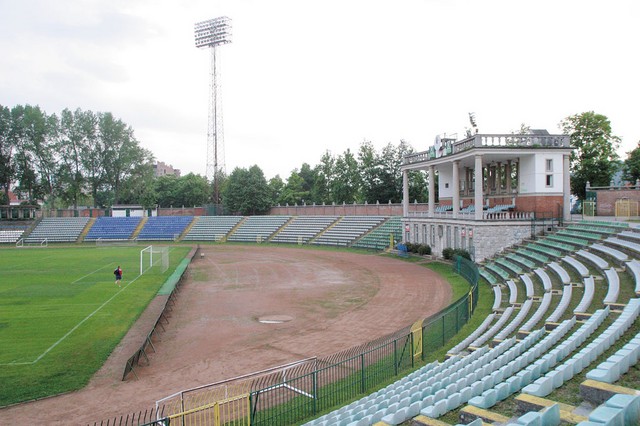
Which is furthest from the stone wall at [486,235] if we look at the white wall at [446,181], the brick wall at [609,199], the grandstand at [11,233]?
the grandstand at [11,233]

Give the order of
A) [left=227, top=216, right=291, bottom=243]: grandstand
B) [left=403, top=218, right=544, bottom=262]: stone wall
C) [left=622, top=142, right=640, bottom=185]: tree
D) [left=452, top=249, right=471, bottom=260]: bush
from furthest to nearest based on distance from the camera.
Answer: [left=227, top=216, right=291, bottom=243]: grandstand → [left=622, top=142, right=640, bottom=185]: tree → [left=452, top=249, right=471, bottom=260]: bush → [left=403, top=218, right=544, bottom=262]: stone wall

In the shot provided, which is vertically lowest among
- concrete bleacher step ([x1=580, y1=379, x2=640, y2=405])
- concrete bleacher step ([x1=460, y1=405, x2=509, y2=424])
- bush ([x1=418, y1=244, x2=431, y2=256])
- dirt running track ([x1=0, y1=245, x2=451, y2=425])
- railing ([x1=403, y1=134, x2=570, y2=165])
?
dirt running track ([x1=0, y1=245, x2=451, y2=425])

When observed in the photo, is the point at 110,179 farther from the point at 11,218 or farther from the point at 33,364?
the point at 33,364

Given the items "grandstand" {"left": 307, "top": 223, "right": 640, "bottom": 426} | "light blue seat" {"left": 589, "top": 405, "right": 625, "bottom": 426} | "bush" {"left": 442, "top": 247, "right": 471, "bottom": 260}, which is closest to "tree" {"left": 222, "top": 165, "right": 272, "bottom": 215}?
"bush" {"left": 442, "top": 247, "right": 471, "bottom": 260}

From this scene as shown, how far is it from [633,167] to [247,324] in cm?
4366

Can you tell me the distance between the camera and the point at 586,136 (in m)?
46.5

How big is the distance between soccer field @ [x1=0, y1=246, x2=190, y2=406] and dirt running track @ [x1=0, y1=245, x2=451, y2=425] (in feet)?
2.76

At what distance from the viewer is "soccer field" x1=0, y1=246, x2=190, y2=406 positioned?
1566 centimetres

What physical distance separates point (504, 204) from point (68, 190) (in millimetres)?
78116

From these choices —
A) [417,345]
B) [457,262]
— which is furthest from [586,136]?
[417,345]

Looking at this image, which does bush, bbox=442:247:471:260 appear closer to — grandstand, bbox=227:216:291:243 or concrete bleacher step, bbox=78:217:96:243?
grandstand, bbox=227:216:291:243

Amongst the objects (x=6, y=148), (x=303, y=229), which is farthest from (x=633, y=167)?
(x=6, y=148)

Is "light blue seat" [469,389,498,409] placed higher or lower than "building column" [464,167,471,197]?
lower

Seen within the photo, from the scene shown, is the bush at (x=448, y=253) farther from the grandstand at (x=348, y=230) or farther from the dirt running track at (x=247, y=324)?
the grandstand at (x=348, y=230)
